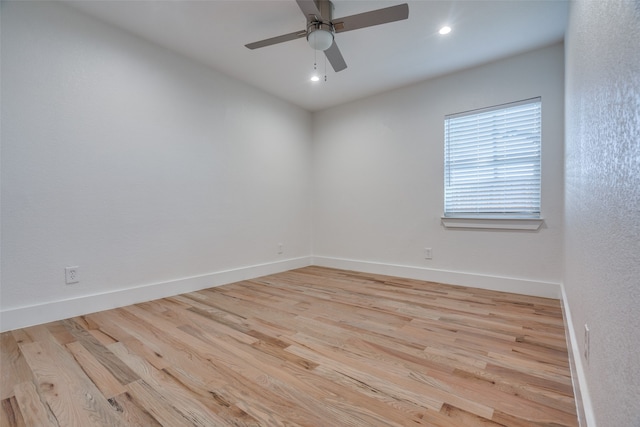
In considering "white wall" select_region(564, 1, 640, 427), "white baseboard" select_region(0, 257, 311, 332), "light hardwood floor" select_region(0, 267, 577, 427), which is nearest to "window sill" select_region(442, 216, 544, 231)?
"light hardwood floor" select_region(0, 267, 577, 427)

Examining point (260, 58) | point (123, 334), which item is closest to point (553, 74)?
point (260, 58)

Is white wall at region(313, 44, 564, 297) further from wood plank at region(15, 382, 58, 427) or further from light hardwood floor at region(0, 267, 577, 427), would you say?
wood plank at region(15, 382, 58, 427)

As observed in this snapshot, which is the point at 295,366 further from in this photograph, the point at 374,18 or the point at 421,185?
the point at 421,185

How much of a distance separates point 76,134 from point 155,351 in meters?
1.88

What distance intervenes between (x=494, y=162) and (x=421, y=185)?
0.80m

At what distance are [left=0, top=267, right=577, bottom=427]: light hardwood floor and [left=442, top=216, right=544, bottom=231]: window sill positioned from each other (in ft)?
2.43

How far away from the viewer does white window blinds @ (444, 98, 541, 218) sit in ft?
9.54

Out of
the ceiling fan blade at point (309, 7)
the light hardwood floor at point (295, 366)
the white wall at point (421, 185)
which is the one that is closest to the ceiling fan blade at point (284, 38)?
the ceiling fan blade at point (309, 7)

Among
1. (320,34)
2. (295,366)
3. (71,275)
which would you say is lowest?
(295,366)

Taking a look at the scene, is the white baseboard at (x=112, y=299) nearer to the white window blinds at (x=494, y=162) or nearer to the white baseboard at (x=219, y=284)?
the white baseboard at (x=219, y=284)

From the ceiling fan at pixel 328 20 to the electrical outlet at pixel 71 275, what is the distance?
7.53 feet

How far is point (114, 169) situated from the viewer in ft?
8.36

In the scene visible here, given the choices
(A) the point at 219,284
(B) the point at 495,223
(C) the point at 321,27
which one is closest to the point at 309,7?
(C) the point at 321,27

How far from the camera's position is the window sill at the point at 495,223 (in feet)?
9.43
